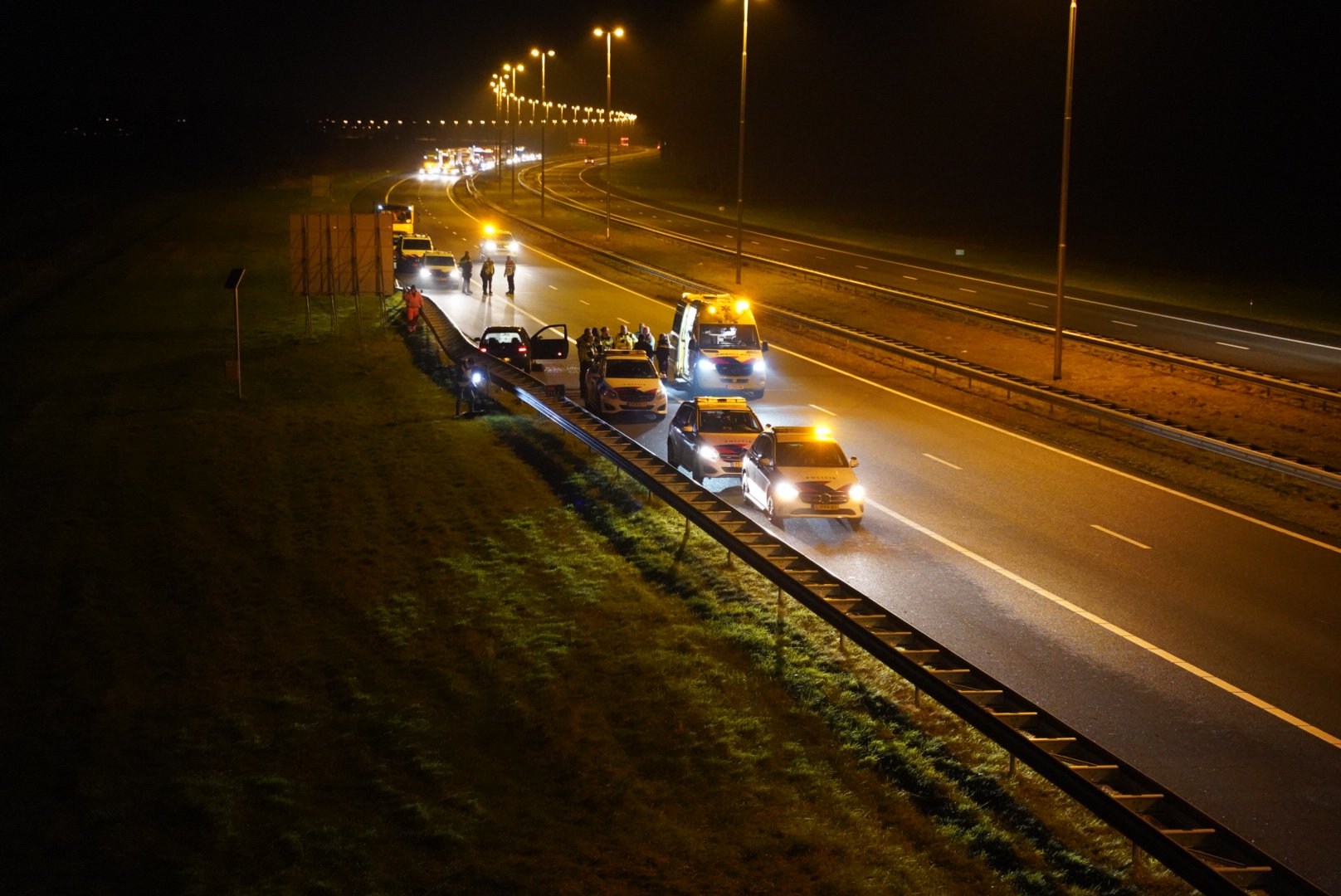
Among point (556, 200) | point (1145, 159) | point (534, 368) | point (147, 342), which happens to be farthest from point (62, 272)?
point (1145, 159)

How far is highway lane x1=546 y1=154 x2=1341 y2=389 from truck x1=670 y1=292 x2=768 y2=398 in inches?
526

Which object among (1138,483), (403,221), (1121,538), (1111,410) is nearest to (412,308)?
(1111,410)

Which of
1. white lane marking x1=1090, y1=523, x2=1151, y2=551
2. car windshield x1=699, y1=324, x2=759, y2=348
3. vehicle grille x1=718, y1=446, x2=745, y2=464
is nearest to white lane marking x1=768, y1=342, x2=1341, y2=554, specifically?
white lane marking x1=1090, y1=523, x2=1151, y2=551

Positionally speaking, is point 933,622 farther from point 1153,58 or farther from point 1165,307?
point 1153,58

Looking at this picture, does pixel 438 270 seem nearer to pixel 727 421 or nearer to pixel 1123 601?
pixel 727 421

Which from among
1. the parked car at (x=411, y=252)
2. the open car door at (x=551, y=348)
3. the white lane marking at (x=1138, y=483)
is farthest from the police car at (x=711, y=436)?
the parked car at (x=411, y=252)

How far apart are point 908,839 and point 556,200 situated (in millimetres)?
95365

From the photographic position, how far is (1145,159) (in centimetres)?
10069

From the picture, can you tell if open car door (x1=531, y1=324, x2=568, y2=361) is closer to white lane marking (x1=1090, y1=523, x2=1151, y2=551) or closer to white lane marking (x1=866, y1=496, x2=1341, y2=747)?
white lane marking (x1=866, y1=496, x2=1341, y2=747)

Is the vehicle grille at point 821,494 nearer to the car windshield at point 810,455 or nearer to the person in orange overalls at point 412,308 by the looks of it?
the car windshield at point 810,455

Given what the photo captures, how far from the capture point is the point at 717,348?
33594mm

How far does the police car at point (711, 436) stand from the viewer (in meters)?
22.8

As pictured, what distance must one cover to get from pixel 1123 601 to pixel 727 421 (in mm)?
8780

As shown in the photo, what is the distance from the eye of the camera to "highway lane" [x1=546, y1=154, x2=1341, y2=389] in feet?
128
